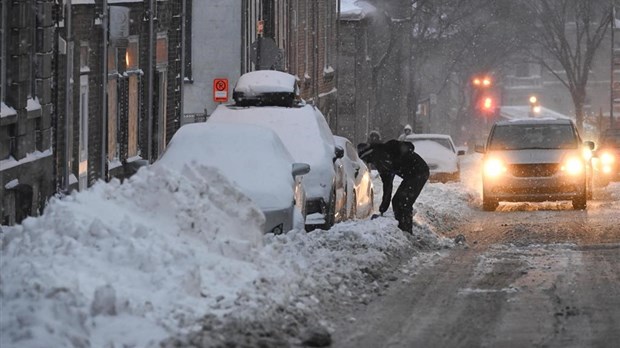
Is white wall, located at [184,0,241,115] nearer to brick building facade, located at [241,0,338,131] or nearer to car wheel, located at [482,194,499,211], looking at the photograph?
brick building facade, located at [241,0,338,131]

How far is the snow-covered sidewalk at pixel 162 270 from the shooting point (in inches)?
380

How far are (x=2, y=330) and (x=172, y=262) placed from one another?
2.01 m

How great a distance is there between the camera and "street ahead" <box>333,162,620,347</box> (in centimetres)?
1103

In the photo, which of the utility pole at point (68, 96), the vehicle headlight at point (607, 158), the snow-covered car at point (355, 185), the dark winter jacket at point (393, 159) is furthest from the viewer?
the vehicle headlight at point (607, 158)

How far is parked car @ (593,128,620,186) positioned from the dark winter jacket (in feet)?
61.8

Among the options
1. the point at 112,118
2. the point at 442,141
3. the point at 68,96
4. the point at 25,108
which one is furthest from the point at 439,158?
the point at 25,108

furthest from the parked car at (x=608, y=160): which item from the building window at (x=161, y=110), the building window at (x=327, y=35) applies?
the building window at (x=161, y=110)

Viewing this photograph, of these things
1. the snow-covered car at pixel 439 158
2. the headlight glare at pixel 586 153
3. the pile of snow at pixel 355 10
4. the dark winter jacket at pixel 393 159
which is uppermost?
the pile of snow at pixel 355 10

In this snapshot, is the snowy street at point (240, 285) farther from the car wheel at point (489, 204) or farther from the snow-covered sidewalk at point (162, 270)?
the car wheel at point (489, 204)

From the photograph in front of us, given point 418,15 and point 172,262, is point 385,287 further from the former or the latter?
point 418,15

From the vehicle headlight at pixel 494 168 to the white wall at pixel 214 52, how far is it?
9.27 m

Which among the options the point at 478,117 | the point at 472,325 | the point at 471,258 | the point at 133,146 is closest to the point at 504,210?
the point at 133,146

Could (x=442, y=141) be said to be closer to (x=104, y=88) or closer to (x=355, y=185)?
(x=355, y=185)

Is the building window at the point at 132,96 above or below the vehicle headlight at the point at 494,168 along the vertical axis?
above
